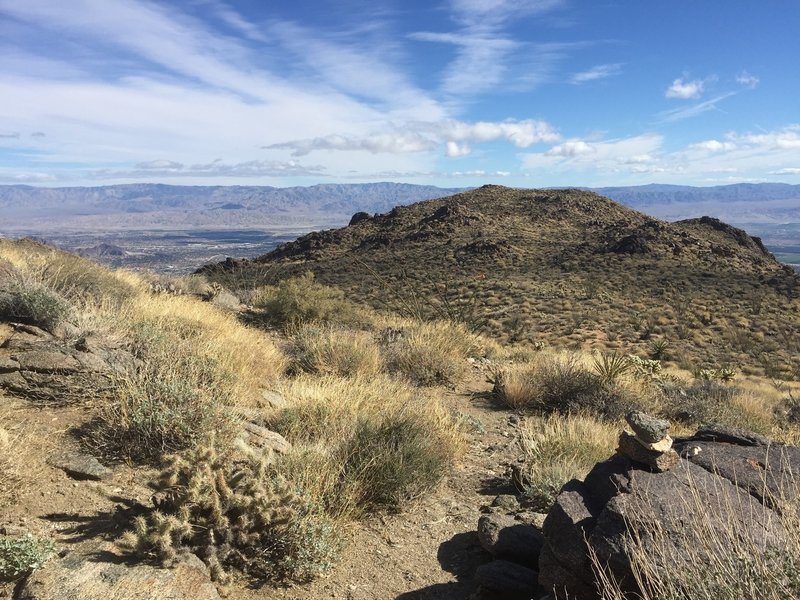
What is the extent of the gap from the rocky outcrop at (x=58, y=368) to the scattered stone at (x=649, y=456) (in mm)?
4425

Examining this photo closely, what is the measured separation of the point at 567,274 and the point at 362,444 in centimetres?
3799

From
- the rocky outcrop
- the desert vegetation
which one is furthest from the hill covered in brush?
the rocky outcrop

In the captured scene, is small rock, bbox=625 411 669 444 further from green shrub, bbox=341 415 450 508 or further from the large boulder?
green shrub, bbox=341 415 450 508

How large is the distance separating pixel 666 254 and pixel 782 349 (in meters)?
22.3

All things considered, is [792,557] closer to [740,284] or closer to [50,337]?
[50,337]

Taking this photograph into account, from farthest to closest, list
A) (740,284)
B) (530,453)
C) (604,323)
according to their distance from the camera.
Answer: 1. (740,284)
2. (604,323)
3. (530,453)

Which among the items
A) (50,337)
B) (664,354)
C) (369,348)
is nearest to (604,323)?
(664,354)

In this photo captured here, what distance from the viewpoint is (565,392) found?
7.97 metres

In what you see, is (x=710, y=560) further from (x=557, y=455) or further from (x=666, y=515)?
(x=557, y=455)

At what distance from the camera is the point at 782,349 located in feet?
79.8

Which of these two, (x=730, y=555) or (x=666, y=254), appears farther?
(x=666, y=254)

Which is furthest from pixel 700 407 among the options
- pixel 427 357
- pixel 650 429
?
pixel 650 429

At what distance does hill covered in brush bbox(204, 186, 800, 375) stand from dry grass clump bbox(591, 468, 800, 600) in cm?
888

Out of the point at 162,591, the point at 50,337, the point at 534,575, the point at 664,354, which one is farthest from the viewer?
the point at 664,354
